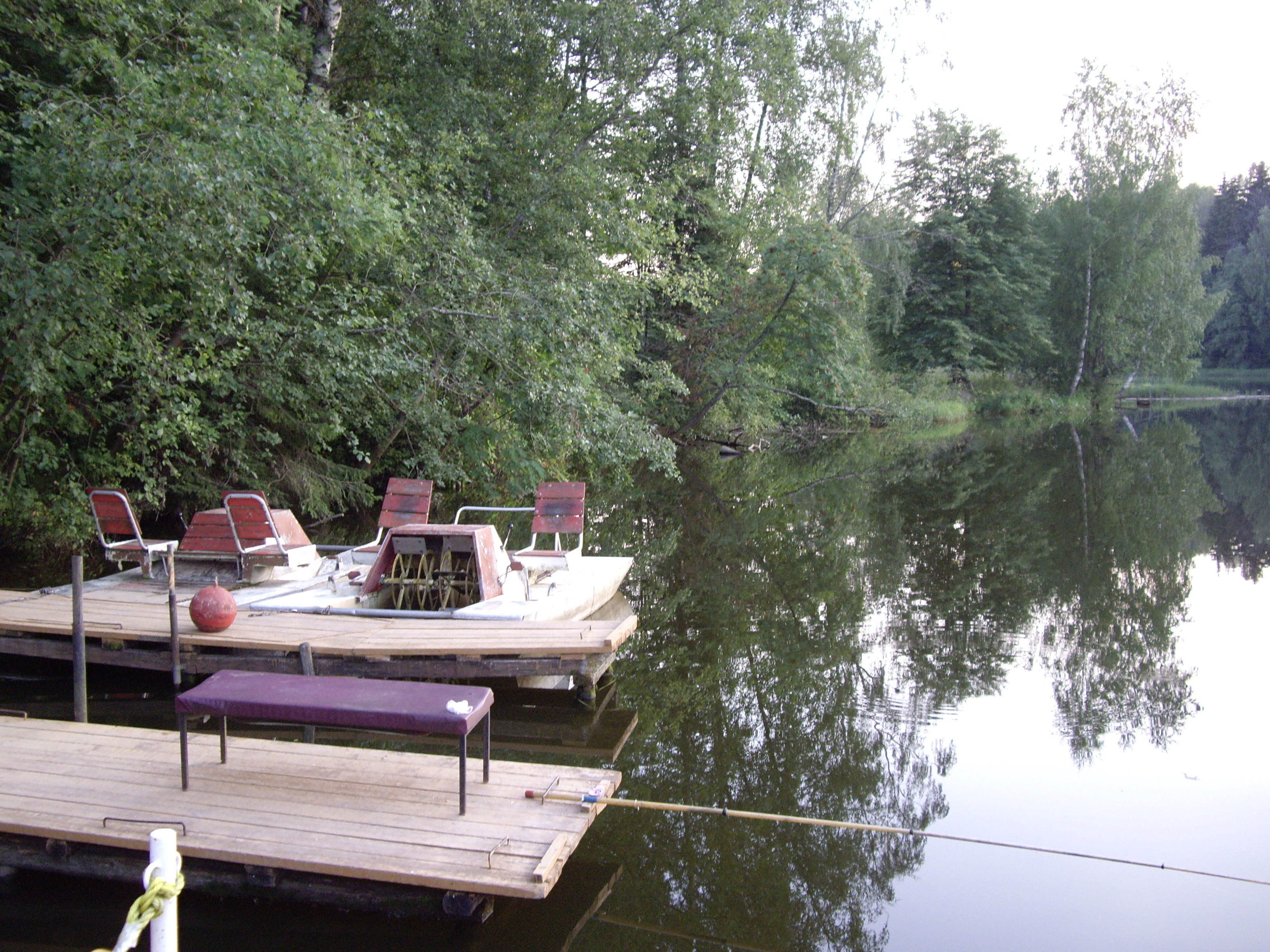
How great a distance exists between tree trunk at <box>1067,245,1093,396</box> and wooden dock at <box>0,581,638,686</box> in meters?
43.5

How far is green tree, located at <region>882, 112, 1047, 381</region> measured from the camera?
142 ft

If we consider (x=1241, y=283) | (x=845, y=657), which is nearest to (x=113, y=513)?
(x=845, y=657)

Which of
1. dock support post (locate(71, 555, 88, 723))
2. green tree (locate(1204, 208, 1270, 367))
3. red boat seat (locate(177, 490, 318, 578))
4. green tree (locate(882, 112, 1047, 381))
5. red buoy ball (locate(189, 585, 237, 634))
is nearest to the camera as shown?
dock support post (locate(71, 555, 88, 723))

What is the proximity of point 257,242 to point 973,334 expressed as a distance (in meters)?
39.0

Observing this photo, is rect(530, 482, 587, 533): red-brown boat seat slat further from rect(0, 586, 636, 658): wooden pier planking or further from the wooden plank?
the wooden plank

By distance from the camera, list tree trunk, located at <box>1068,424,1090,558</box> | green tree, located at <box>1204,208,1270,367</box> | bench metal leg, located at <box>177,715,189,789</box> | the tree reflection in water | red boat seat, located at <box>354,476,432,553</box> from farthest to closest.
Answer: green tree, located at <box>1204,208,1270,367</box> → tree trunk, located at <box>1068,424,1090,558</box> → red boat seat, located at <box>354,476,432,553</box> → the tree reflection in water → bench metal leg, located at <box>177,715,189,789</box>

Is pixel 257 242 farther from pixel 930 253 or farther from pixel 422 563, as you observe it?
pixel 930 253

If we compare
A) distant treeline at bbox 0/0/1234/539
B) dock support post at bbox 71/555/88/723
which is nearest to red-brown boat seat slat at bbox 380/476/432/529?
distant treeline at bbox 0/0/1234/539

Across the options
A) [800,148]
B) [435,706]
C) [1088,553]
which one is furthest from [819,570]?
[800,148]

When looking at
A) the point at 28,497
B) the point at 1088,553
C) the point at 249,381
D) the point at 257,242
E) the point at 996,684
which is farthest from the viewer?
the point at 1088,553

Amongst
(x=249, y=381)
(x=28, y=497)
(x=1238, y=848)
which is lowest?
(x=1238, y=848)

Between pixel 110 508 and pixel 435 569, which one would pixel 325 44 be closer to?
pixel 110 508

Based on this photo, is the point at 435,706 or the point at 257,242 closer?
the point at 435,706

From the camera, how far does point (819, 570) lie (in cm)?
1345
